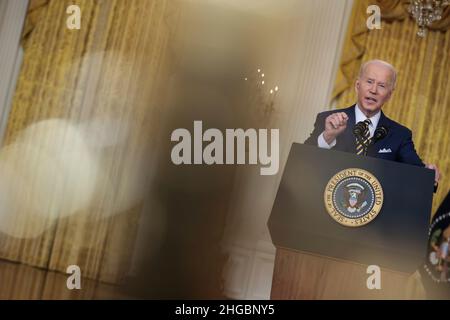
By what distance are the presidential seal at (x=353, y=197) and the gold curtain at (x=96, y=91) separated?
3951 millimetres

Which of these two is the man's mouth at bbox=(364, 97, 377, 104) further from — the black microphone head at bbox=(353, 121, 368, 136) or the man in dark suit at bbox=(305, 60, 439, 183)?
the black microphone head at bbox=(353, 121, 368, 136)

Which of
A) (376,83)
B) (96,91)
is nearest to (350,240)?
(376,83)

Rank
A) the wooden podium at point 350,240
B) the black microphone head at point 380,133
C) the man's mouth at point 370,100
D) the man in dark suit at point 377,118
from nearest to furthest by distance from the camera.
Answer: the wooden podium at point 350,240, the black microphone head at point 380,133, the man in dark suit at point 377,118, the man's mouth at point 370,100

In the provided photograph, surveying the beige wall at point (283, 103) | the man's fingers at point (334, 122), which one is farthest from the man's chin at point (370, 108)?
the beige wall at point (283, 103)

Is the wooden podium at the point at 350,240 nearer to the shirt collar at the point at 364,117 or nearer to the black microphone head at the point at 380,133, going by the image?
the black microphone head at the point at 380,133

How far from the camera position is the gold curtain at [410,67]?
6.12 meters

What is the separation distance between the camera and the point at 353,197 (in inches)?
106

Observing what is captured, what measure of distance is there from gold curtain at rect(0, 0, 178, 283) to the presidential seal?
3951 mm

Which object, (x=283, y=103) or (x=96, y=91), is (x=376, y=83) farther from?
(x=96, y=91)

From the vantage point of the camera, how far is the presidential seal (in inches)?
105

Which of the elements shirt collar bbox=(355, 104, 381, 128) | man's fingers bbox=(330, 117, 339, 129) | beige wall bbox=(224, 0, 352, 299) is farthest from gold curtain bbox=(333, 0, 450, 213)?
man's fingers bbox=(330, 117, 339, 129)

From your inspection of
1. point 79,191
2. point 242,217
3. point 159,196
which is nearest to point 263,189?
point 242,217
